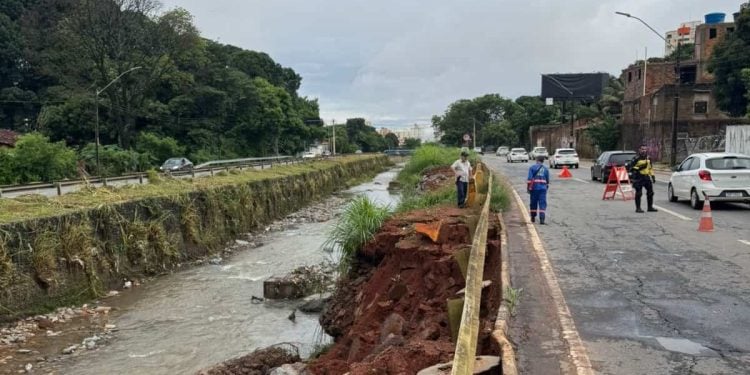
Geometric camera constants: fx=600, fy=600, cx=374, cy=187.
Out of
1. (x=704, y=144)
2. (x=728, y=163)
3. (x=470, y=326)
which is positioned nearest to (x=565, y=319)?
(x=470, y=326)

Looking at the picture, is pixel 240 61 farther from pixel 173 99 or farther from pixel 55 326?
pixel 55 326

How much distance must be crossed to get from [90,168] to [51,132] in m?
16.7

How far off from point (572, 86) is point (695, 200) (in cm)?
6152

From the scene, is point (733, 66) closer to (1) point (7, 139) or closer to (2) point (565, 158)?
(2) point (565, 158)

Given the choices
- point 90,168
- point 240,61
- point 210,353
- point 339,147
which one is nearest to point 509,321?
point 210,353

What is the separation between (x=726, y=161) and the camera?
1578 cm

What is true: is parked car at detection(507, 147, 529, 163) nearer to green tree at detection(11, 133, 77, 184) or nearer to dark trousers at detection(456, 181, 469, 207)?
green tree at detection(11, 133, 77, 184)

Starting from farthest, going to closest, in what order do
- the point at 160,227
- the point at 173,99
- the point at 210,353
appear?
the point at 173,99
the point at 160,227
the point at 210,353

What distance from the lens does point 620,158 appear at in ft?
84.5

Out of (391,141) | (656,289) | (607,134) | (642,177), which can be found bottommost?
(656,289)

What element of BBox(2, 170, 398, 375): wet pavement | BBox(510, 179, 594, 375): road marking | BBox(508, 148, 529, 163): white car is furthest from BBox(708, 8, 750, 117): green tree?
BBox(510, 179, 594, 375): road marking

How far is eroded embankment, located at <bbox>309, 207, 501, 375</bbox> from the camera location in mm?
5434

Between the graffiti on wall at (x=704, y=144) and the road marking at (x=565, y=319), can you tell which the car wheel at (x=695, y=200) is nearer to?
the road marking at (x=565, y=319)

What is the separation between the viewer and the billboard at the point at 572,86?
239 ft
